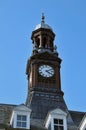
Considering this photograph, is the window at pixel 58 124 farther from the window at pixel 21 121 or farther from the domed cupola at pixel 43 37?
the domed cupola at pixel 43 37

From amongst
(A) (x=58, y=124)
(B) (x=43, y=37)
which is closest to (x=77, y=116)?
(A) (x=58, y=124)

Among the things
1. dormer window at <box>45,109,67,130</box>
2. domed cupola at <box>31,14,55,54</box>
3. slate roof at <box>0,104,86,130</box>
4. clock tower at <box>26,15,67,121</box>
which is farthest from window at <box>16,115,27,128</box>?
domed cupola at <box>31,14,55,54</box>

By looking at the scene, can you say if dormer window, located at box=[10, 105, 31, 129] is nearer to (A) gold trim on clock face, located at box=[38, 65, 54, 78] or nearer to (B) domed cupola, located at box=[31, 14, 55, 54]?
(A) gold trim on clock face, located at box=[38, 65, 54, 78]

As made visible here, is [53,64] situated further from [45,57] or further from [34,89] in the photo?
[34,89]

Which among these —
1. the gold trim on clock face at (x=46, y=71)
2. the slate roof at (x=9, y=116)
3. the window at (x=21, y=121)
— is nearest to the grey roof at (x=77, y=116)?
the slate roof at (x=9, y=116)

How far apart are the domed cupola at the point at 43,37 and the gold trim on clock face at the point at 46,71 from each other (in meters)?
3.69

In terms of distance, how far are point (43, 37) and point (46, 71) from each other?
7221mm

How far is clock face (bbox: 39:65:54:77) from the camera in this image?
54.3m

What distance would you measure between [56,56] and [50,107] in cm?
846

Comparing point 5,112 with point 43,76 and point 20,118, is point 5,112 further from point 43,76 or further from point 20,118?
point 43,76

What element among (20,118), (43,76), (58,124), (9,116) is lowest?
(58,124)

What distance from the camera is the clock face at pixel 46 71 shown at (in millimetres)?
54344

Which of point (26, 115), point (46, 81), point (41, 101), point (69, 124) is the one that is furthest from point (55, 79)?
point (26, 115)

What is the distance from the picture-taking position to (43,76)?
5434 cm
